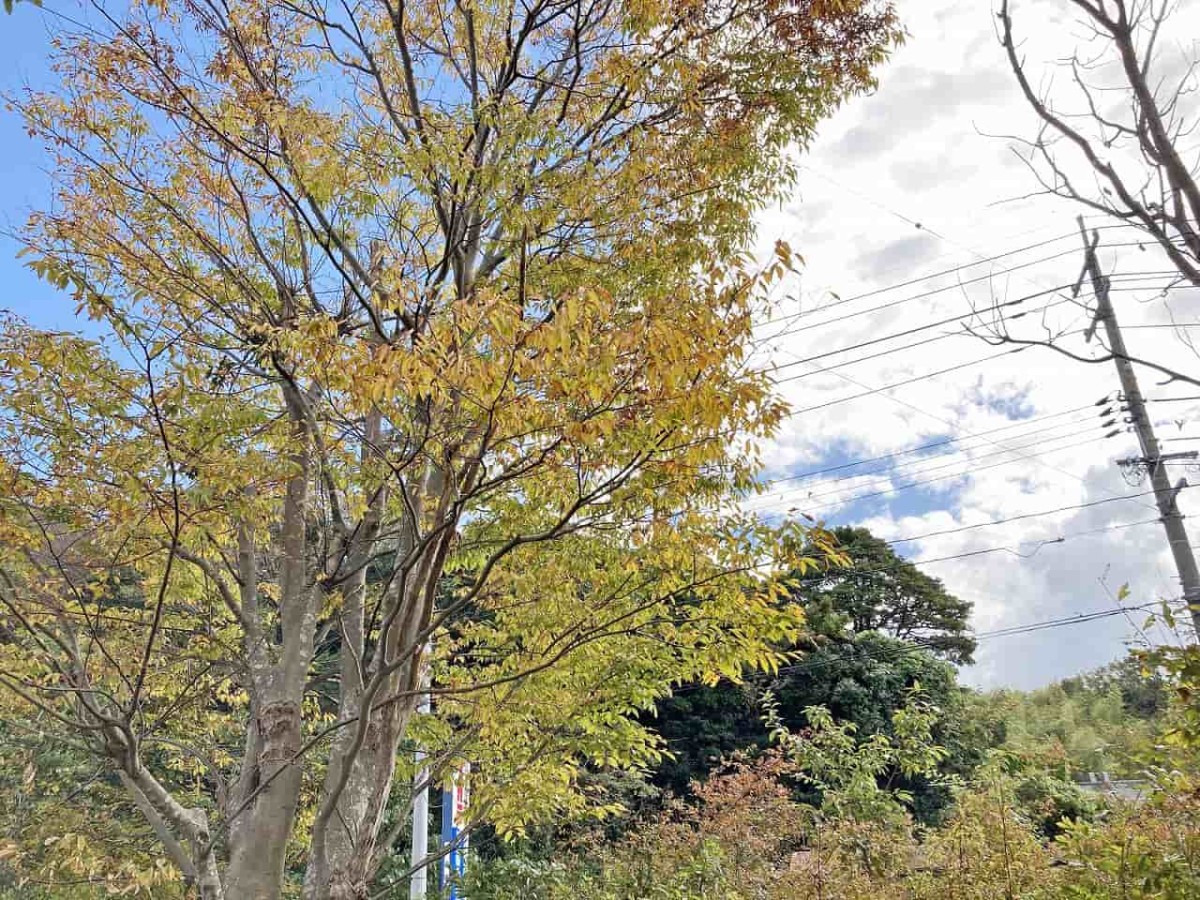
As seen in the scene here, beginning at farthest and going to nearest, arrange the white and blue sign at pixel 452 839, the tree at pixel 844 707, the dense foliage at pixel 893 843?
the tree at pixel 844 707 → the white and blue sign at pixel 452 839 → the dense foliage at pixel 893 843

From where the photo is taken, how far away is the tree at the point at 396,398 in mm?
3166

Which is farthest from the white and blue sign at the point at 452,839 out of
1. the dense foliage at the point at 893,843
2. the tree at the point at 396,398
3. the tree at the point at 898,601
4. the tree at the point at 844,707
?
the tree at the point at 898,601

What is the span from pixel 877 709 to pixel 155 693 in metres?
12.8

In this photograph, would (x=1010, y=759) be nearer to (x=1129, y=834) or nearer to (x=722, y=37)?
(x=1129, y=834)

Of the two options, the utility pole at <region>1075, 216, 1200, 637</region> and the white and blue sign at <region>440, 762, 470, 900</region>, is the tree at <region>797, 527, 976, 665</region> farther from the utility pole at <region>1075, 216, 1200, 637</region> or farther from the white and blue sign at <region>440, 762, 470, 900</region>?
the white and blue sign at <region>440, 762, 470, 900</region>

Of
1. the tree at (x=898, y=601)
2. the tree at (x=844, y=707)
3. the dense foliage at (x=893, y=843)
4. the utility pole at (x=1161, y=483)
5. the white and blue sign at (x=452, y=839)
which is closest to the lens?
the dense foliage at (x=893, y=843)

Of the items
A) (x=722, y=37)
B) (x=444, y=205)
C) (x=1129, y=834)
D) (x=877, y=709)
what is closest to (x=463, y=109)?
(x=444, y=205)

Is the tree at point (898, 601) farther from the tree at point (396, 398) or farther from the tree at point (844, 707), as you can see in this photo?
the tree at point (396, 398)

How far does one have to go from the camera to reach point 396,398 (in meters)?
3.05

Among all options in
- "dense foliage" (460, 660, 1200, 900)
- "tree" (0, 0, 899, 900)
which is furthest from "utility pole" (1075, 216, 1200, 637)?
"tree" (0, 0, 899, 900)

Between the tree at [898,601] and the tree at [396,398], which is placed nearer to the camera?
the tree at [396,398]

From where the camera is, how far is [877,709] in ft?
47.4

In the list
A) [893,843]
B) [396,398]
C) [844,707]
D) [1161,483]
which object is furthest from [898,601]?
[396,398]

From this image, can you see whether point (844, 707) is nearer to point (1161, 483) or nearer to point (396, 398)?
point (1161, 483)
